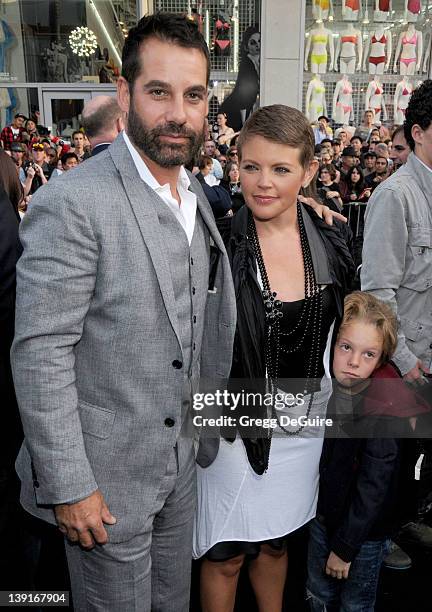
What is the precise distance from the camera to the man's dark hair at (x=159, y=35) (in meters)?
1.42

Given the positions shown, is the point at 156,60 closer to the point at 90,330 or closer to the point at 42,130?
the point at 90,330

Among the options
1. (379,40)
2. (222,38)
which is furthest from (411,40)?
(222,38)

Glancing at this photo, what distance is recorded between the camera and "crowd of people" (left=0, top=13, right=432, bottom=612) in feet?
4.34

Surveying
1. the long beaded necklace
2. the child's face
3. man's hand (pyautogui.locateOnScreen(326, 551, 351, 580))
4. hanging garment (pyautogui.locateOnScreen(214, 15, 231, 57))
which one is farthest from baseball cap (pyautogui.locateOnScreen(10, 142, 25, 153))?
man's hand (pyautogui.locateOnScreen(326, 551, 351, 580))

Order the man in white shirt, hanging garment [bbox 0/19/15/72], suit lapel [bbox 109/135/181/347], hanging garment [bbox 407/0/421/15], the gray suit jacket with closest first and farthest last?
the gray suit jacket → suit lapel [bbox 109/135/181/347] → the man in white shirt → hanging garment [bbox 407/0/421/15] → hanging garment [bbox 0/19/15/72]

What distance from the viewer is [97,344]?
139cm

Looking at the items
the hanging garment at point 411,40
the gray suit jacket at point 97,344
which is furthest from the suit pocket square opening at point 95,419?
the hanging garment at point 411,40

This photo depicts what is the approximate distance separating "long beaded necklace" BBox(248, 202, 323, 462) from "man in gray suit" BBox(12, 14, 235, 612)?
27cm

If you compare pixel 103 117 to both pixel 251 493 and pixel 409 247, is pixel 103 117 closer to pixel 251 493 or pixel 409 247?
pixel 409 247

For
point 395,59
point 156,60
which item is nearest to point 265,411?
point 156,60

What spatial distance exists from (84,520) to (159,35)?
1211 mm

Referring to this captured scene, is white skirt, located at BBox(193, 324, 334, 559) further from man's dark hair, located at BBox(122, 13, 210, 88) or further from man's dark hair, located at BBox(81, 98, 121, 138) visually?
man's dark hair, located at BBox(81, 98, 121, 138)

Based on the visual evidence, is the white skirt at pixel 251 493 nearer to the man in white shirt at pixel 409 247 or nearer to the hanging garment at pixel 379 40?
the man in white shirt at pixel 409 247

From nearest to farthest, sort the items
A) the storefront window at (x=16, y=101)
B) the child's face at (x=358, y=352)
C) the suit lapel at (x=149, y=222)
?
1. the suit lapel at (x=149, y=222)
2. the child's face at (x=358, y=352)
3. the storefront window at (x=16, y=101)
